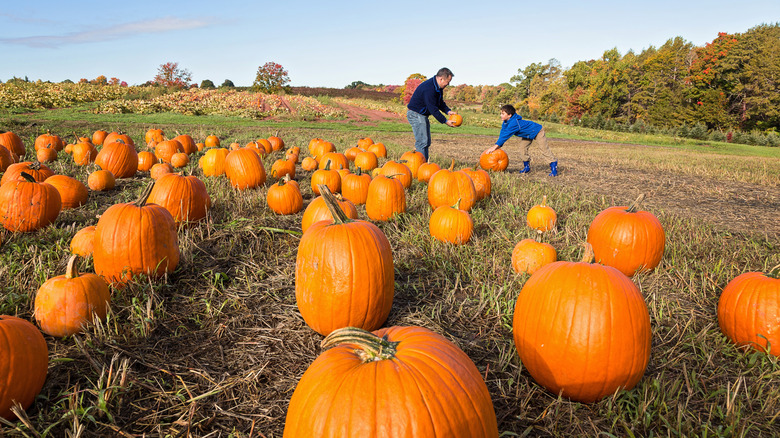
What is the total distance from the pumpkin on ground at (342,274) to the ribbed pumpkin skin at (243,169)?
3759 mm

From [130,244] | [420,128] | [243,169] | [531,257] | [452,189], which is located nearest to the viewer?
[130,244]

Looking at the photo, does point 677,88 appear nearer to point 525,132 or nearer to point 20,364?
point 525,132

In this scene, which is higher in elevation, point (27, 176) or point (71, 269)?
point (27, 176)

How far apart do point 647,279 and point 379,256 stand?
2.59m

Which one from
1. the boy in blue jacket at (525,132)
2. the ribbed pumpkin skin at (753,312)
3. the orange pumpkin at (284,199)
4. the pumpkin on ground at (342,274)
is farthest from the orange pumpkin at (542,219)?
the boy in blue jacket at (525,132)

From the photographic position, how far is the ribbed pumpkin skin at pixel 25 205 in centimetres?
360

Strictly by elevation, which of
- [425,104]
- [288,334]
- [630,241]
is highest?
[425,104]

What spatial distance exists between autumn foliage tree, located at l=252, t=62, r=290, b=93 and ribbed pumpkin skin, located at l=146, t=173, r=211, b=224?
35.3 meters

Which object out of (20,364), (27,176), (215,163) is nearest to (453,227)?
(20,364)

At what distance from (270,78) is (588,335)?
38853 millimetres

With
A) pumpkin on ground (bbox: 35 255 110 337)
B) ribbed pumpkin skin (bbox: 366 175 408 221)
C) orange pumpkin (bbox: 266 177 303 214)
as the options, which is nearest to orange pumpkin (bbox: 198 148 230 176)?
orange pumpkin (bbox: 266 177 303 214)

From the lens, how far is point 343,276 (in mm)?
2225

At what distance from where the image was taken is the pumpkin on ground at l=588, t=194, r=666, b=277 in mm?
3271

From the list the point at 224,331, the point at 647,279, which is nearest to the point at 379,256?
the point at 224,331
